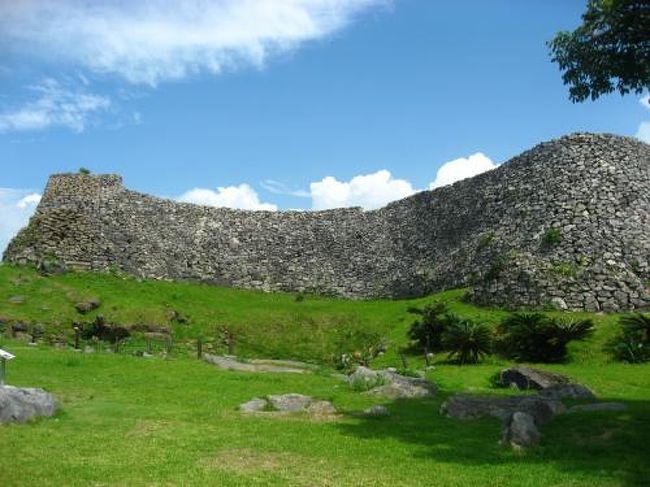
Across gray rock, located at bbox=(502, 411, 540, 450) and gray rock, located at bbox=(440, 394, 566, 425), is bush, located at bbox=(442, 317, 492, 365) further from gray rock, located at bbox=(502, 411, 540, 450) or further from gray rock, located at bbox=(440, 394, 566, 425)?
gray rock, located at bbox=(502, 411, 540, 450)

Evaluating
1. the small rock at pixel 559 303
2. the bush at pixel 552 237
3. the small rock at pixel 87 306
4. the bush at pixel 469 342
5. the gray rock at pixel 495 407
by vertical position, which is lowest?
the gray rock at pixel 495 407

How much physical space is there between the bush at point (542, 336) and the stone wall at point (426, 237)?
5947 mm

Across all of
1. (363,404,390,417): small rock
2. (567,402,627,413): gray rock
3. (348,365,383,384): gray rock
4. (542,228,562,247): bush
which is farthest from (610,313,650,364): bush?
(363,404,390,417): small rock

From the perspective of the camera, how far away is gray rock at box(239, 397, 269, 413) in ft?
59.0

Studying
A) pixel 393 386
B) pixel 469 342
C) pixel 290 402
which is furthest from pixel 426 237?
pixel 290 402

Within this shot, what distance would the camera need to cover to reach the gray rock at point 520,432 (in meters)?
13.5

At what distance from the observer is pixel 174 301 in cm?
4419

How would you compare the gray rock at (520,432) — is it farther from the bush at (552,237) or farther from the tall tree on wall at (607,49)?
the bush at (552,237)

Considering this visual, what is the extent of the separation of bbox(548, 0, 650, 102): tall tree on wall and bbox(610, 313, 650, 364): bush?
15207mm

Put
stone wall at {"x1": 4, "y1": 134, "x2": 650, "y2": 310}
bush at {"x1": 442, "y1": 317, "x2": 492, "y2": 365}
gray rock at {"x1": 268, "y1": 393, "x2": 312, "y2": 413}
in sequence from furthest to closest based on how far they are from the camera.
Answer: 1. stone wall at {"x1": 4, "y1": 134, "x2": 650, "y2": 310}
2. bush at {"x1": 442, "y1": 317, "x2": 492, "y2": 365}
3. gray rock at {"x1": 268, "y1": 393, "x2": 312, "y2": 413}

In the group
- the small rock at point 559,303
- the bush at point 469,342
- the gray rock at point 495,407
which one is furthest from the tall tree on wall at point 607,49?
the small rock at point 559,303

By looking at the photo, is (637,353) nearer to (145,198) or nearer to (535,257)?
(535,257)

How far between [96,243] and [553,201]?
3487cm

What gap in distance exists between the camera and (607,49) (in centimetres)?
1630
